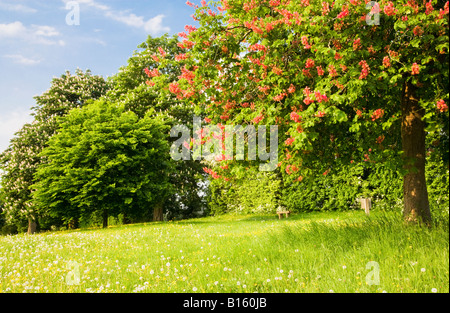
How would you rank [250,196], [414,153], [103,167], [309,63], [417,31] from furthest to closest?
[250,196], [103,167], [414,153], [309,63], [417,31]

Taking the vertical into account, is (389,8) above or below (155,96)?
below

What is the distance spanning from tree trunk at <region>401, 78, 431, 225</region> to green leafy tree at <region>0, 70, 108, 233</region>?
22262 mm

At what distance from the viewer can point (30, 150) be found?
2380 cm

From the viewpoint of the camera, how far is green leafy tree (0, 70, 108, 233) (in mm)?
23875

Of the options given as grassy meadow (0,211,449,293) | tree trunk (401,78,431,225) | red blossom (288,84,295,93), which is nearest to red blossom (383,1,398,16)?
red blossom (288,84,295,93)

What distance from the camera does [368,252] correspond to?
18.7ft

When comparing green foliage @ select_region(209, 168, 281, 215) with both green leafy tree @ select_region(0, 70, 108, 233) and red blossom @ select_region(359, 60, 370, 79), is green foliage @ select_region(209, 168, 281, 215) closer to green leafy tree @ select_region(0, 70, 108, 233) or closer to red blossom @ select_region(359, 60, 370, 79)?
green leafy tree @ select_region(0, 70, 108, 233)

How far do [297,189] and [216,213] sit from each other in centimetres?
758

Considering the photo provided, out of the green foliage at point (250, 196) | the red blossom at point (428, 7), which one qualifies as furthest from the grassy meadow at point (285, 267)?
the green foliage at point (250, 196)

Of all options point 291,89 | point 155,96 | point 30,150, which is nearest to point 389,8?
point 291,89

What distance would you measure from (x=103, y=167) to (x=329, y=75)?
15.9 metres

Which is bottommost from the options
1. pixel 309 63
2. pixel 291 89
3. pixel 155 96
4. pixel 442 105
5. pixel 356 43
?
pixel 442 105

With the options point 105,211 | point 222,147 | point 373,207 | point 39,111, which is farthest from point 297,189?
point 39,111

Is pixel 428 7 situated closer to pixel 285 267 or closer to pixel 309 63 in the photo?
pixel 309 63
